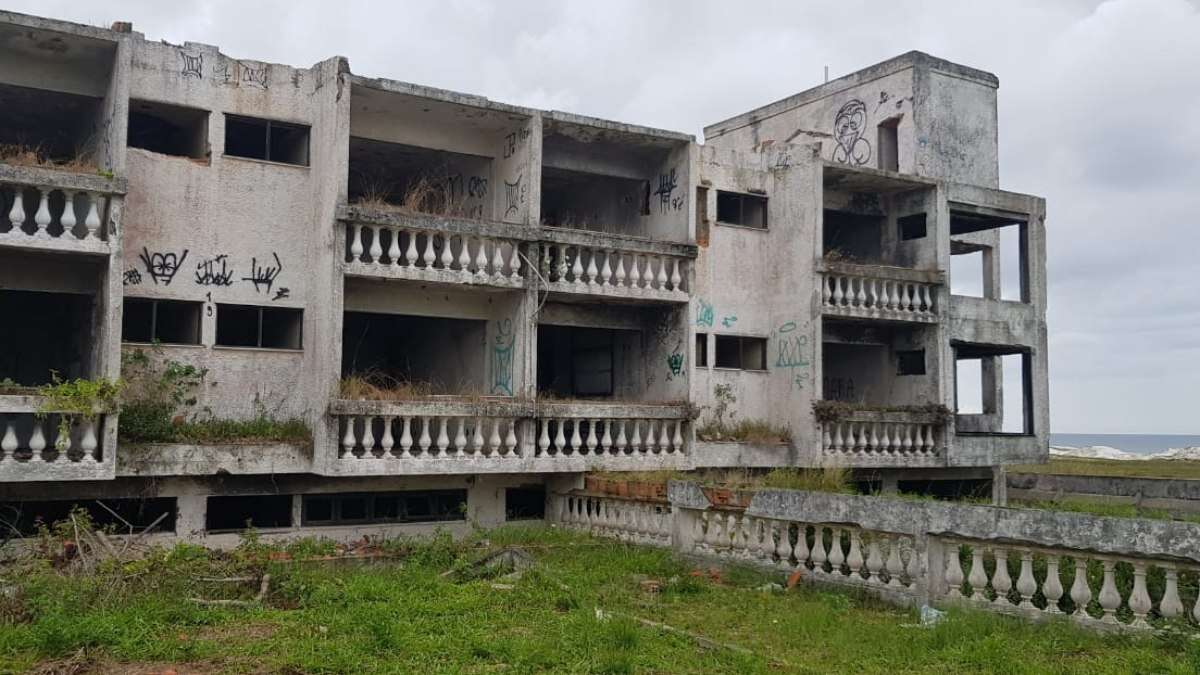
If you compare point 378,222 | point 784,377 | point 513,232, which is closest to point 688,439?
point 784,377

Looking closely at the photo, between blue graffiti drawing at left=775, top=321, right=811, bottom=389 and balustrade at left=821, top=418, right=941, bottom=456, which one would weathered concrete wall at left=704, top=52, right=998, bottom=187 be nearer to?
blue graffiti drawing at left=775, top=321, right=811, bottom=389

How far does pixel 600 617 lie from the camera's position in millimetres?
9055

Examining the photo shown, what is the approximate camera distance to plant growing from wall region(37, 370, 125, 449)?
40.1 ft

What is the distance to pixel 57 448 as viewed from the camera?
12.2 metres

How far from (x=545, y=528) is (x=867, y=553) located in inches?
263

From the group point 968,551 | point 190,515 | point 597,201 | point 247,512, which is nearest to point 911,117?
point 597,201

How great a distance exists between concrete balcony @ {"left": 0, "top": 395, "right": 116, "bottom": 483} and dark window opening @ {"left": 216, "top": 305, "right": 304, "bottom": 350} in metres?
2.97

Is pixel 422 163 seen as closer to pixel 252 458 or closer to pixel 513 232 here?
pixel 513 232

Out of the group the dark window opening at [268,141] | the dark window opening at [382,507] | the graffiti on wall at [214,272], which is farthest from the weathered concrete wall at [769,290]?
the graffiti on wall at [214,272]

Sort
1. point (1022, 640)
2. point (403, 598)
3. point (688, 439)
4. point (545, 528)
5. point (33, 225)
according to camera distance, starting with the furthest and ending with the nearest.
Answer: point (688, 439), point (545, 528), point (33, 225), point (403, 598), point (1022, 640)

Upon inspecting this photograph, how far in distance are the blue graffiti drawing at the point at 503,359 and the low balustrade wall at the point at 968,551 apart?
15.9ft

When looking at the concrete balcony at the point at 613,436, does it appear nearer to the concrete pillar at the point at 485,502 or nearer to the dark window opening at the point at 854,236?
the concrete pillar at the point at 485,502

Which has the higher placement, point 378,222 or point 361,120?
point 361,120

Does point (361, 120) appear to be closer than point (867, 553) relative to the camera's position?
No
